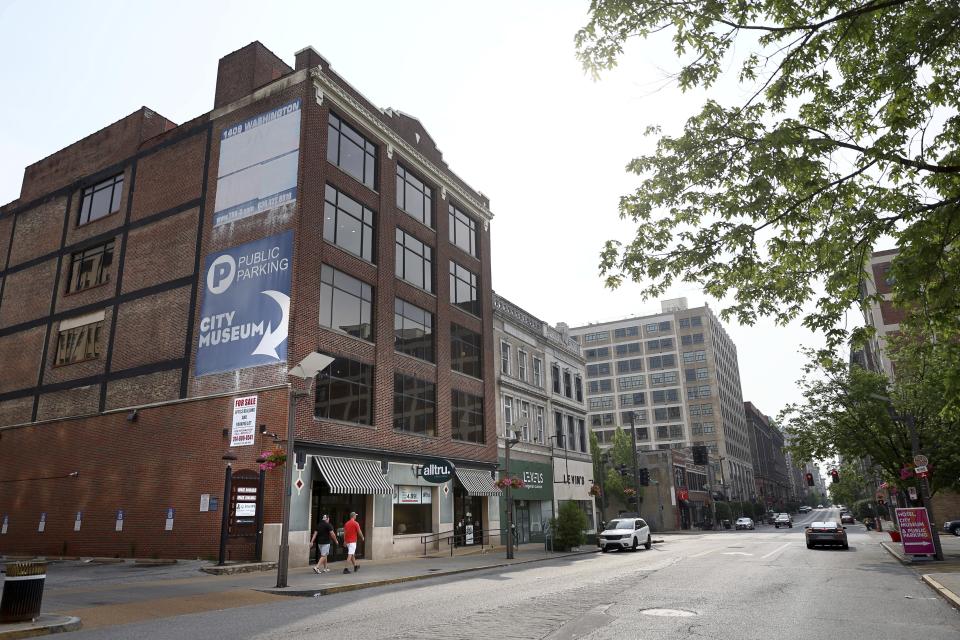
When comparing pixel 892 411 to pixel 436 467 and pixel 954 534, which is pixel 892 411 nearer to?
pixel 436 467

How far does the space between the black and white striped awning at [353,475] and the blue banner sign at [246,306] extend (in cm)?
429

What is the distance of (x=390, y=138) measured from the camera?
3241 cm

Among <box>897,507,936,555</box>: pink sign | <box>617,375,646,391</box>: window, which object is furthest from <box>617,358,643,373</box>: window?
<box>897,507,936,555</box>: pink sign

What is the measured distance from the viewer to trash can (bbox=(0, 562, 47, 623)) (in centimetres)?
1053

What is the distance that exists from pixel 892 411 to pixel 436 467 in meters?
18.9

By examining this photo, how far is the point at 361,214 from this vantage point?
29906mm

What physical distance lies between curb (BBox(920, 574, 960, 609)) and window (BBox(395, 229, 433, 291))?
2328cm

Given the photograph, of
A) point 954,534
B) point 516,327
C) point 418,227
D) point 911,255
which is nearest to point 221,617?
point 911,255

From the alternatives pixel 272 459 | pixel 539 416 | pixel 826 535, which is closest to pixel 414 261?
pixel 272 459

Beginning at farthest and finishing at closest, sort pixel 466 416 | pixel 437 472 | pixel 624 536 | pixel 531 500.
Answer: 1. pixel 531 500
2. pixel 466 416
3. pixel 624 536
4. pixel 437 472

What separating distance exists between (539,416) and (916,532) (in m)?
24.6

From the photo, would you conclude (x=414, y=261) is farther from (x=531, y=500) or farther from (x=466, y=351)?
(x=531, y=500)

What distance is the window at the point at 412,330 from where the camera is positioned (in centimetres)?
3075

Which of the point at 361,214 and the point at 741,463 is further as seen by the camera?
the point at 741,463
